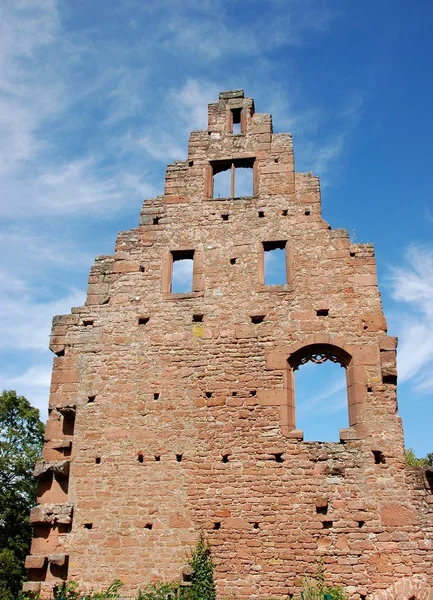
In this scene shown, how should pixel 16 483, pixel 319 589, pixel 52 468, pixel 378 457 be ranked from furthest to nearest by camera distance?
pixel 16 483 < pixel 52 468 < pixel 378 457 < pixel 319 589

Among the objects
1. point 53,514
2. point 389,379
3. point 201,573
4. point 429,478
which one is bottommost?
point 201,573

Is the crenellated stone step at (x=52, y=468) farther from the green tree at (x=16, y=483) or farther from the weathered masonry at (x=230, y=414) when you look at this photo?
the green tree at (x=16, y=483)

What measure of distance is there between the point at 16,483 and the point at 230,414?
690 inches

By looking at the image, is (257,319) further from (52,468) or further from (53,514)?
(53,514)

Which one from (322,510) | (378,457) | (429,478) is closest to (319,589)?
(322,510)

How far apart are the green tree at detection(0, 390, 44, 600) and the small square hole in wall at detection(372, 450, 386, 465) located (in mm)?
18188

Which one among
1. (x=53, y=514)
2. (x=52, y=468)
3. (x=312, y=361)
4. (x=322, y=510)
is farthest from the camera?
(x=312, y=361)

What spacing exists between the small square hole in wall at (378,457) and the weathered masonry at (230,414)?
0.08 ft

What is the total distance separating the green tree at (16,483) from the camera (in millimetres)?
24078

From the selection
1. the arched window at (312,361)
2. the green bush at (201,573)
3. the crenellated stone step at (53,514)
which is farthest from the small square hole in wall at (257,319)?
the crenellated stone step at (53,514)

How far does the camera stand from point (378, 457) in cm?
1121

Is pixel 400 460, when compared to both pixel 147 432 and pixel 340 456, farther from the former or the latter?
pixel 147 432

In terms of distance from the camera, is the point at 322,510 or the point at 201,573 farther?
the point at 322,510

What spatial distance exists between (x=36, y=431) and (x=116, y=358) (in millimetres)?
16503
